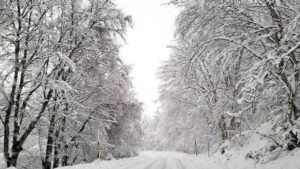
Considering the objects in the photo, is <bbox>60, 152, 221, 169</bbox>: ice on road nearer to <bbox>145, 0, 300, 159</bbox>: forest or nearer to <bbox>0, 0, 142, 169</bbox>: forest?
<bbox>0, 0, 142, 169</bbox>: forest

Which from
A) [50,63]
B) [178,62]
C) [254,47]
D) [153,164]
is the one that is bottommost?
[153,164]

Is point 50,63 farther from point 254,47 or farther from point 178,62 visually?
point 254,47

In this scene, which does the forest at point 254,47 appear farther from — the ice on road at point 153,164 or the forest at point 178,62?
the ice on road at point 153,164

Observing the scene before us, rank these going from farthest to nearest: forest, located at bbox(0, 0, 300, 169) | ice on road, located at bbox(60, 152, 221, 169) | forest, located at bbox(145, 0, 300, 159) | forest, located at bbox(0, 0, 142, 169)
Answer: ice on road, located at bbox(60, 152, 221, 169)
forest, located at bbox(0, 0, 142, 169)
forest, located at bbox(0, 0, 300, 169)
forest, located at bbox(145, 0, 300, 159)

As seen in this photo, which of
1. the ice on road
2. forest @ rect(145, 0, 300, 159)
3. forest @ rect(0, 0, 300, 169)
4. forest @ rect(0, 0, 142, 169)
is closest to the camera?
forest @ rect(145, 0, 300, 159)

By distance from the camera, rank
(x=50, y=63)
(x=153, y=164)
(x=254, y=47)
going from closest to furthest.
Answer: (x=254, y=47), (x=50, y=63), (x=153, y=164)

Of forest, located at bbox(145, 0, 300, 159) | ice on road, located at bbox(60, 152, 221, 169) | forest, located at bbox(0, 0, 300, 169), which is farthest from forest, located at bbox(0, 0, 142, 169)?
forest, located at bbox(145, 0, 300, 159)

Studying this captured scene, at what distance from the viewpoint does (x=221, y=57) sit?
858 centimetres

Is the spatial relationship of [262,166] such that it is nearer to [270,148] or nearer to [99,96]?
[270,148]

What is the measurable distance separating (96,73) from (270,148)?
9.55 meters

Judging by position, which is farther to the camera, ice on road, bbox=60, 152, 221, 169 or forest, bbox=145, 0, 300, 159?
ice on road, bbox=60, 152, 221, 169

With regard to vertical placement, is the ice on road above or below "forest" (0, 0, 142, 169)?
below

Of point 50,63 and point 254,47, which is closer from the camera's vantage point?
point 254,47

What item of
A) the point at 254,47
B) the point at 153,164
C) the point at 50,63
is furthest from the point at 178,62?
the point at 153,164
